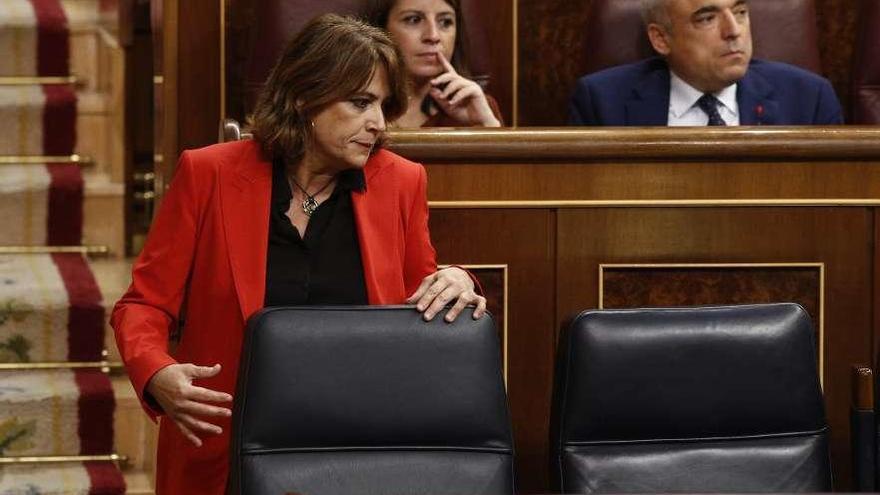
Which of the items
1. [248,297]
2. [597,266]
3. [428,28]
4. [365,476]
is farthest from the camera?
[428,28]

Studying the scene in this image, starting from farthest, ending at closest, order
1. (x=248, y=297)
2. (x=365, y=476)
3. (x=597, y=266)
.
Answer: (x=597, y=266) → (x=248, y=297) → (x=365, y=476)

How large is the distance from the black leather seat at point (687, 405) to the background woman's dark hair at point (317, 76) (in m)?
0.29

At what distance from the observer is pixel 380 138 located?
1446 mm

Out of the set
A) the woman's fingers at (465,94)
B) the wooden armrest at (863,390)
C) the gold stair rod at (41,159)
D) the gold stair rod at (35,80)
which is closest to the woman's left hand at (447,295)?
the wooden armrest at (863,390)

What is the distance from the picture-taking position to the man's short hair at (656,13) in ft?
6.81

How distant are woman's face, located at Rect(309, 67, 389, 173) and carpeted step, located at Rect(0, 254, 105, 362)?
0.83m

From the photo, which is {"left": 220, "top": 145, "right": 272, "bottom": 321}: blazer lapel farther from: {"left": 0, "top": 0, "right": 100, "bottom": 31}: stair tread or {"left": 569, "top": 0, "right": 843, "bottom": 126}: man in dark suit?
{"left": 0, "top": 0, "right": 100, "bottom": 31}: stair tread

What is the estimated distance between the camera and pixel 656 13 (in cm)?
211

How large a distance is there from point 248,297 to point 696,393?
1.19 ft

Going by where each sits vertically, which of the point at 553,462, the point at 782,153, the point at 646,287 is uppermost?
the point at 782,153

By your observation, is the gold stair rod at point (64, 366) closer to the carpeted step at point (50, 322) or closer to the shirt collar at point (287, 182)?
the carpeted step at point (50, 322)

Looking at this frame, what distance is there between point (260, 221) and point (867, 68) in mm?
1105

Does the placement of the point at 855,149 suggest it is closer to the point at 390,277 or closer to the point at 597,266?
the point at 597,266

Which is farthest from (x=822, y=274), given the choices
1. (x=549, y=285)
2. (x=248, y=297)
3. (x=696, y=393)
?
(x=248, y=297)
